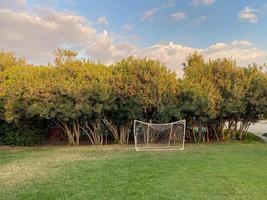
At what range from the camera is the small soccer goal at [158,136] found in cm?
1195

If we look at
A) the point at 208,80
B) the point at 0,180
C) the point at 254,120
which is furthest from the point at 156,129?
the point at 0,180

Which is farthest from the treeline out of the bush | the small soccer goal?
the small soccer goal

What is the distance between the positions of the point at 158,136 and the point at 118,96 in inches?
102

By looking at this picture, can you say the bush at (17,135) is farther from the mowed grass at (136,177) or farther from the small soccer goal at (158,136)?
the small soccer goal at (158,136)

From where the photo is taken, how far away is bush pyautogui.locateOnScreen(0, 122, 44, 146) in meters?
13.6

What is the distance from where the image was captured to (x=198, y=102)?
40.6 ft

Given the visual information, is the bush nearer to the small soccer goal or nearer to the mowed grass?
the mowed grass

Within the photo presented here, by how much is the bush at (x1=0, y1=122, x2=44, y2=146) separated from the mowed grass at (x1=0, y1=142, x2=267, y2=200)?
391cm

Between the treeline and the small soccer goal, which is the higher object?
the treeline

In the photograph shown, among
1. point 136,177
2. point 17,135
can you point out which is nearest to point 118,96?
point 17,135

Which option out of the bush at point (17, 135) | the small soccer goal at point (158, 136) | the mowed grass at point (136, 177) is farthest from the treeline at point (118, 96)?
the mowed grass at point (136, 177)

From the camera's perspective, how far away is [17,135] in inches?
535

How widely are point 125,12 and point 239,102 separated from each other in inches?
289

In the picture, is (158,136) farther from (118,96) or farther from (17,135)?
(17,135)
